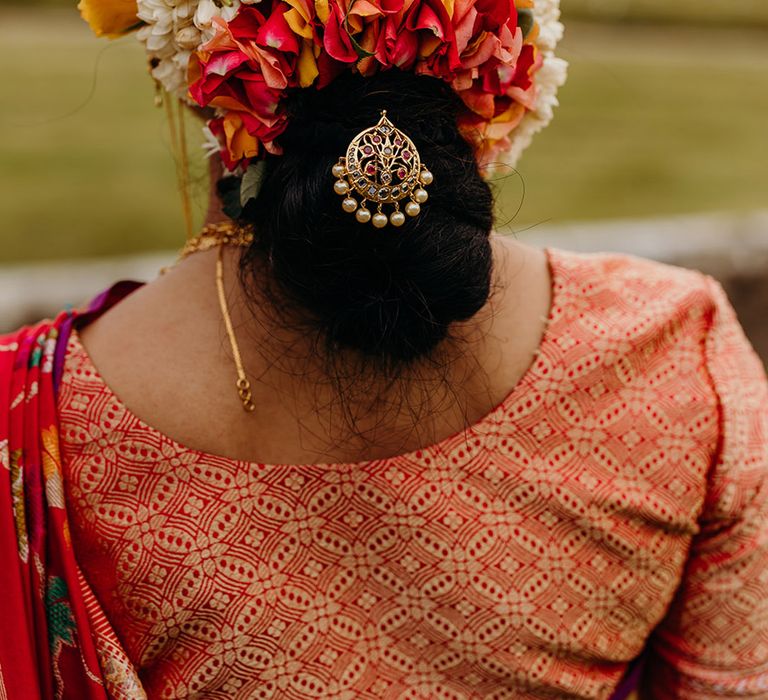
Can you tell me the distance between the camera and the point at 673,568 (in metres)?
1.30

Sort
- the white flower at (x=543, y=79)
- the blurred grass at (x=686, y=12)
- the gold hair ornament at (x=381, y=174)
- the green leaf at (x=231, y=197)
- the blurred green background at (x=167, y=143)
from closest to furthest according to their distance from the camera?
the gold hair ornament at (x=381, y=174) < the green leaf at (x=231, y=197) < the white flower at (x=543, y=79) < the blurred green background at (x=167, y=143) < the blurred grass at (x=686, y=12)

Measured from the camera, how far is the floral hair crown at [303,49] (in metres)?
0.96

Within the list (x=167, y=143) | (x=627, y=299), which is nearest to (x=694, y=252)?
(x=167, y=143)

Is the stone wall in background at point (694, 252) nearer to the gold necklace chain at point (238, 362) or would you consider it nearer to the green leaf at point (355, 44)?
the gold necklace chain at point (238, 362)

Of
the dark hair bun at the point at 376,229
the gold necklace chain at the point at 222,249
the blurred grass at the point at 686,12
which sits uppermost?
the dark hair bun at the point at 376,229

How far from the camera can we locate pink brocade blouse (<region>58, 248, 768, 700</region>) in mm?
1111

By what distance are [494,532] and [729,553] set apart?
0.36 meters

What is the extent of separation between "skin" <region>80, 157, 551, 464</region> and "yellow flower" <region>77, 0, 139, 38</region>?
243mm

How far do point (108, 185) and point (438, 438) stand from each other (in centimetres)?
468

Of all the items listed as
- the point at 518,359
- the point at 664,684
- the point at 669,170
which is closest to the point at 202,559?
the point at 518,359

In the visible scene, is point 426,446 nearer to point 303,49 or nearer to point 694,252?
point 303,49

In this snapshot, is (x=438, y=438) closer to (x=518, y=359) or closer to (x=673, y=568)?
(x=518, y=359)

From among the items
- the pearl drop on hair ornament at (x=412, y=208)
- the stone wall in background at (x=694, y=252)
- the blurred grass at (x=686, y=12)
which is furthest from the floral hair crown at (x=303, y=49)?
the blurred grass at (x=686, y=12)

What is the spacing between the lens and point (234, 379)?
111 centimetres
